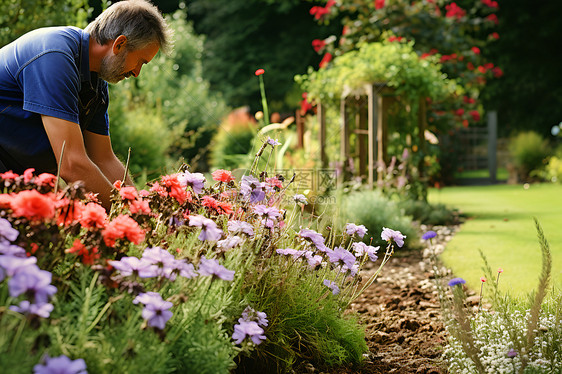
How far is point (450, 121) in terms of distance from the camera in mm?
8844

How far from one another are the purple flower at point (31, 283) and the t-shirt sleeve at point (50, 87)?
1.15 metres

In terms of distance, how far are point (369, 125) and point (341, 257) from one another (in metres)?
4.28

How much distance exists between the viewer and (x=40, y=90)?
2.22m

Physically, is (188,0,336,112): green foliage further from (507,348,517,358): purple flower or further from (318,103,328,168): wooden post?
(507,348,517,358): purple flower

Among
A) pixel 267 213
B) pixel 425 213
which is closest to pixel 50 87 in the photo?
pixel 267 213

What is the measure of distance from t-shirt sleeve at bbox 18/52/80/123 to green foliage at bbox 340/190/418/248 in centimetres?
278

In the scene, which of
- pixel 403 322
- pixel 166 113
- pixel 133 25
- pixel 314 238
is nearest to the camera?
pixel 314 238

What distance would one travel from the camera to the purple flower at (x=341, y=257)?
7.40 feet

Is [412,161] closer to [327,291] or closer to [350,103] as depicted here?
[350,103]

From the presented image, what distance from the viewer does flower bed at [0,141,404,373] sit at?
1.29 m

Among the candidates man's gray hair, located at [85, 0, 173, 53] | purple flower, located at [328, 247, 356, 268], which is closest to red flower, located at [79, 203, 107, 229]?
purple flower, located at [328, 247, 356, 268]

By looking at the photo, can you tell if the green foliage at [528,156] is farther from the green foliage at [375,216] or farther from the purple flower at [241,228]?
the purple flower at [241,228]

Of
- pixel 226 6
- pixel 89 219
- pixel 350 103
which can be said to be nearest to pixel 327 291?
pixel 89 219

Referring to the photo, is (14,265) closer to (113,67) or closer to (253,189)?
(253,189)
